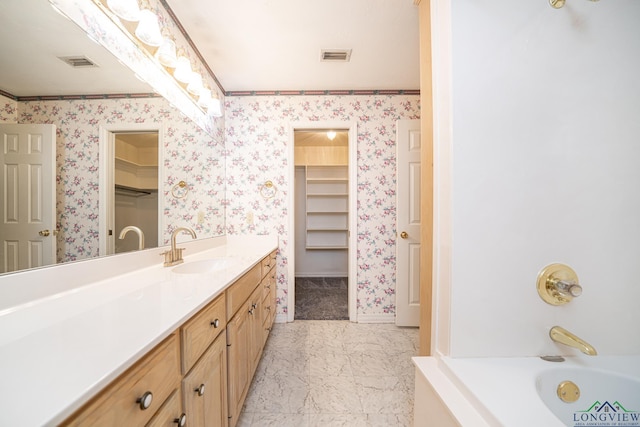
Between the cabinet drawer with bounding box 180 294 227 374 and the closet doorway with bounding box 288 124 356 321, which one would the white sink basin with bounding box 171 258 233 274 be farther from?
the closet doorway with bounding box 288 124 356 321

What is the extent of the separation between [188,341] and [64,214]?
2.42 ft

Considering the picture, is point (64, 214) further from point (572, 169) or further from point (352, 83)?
point (352, 83)

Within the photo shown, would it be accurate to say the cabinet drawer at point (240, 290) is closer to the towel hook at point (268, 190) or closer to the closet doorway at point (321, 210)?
the towel hook at point (268, 190)

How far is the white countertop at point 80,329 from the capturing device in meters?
0.36

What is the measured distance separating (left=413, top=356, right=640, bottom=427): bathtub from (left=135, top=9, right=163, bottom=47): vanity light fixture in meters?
2.01

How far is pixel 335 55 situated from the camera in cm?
183

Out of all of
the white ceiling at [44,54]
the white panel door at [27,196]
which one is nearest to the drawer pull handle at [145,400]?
the white panel door at [27,196]

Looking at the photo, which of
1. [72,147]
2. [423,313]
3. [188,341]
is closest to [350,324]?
[423,313]

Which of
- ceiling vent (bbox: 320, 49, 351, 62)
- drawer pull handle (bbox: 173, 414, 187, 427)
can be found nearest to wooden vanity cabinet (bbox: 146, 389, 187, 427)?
drawer pull handle (bbox: 173, 414, 187, 427)

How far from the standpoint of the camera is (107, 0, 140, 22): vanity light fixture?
3.31ft

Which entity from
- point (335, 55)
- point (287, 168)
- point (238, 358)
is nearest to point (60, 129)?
point (238, 358)

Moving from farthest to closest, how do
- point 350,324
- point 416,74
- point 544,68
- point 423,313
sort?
point 350,324 < point 416,74 < point 423,313 < point 544,68

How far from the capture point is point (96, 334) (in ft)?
1.77

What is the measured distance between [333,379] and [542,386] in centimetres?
115
